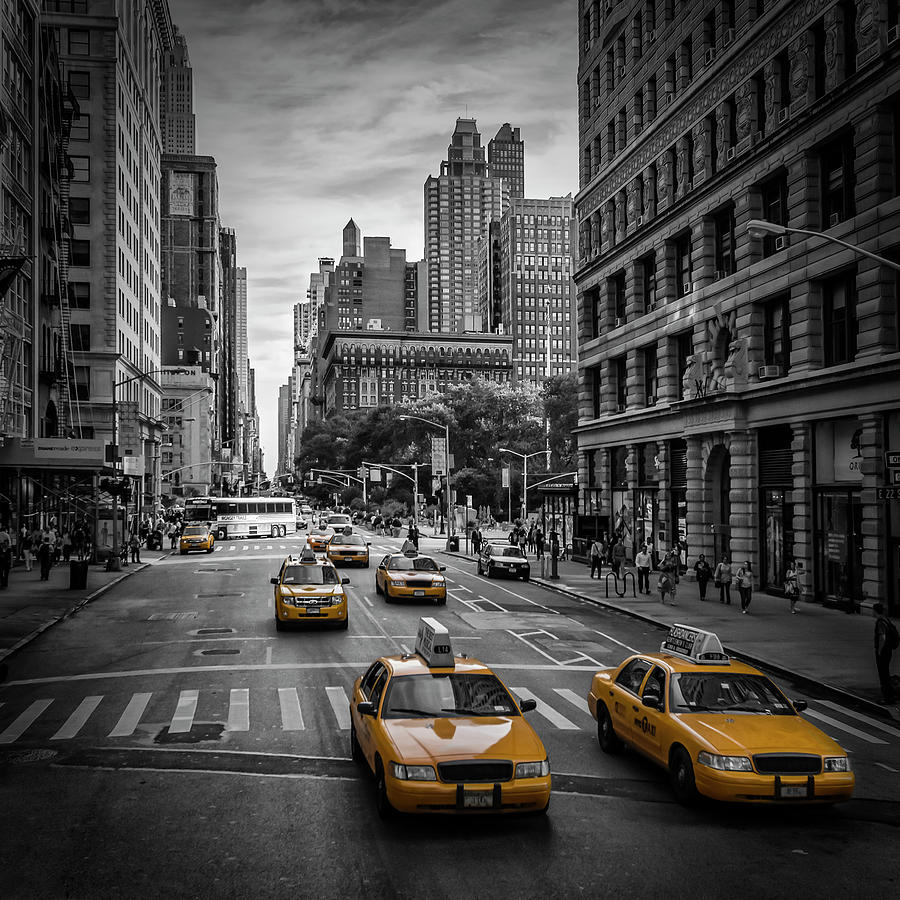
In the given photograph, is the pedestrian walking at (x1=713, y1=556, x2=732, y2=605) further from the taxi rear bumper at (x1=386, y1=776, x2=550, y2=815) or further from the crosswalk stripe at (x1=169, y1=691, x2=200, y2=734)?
the taxi rear bumper at (x1=386, y1=776, x2=550, y2=815)

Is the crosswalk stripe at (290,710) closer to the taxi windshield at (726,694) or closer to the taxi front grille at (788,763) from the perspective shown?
the taxi windshield at (726,694)

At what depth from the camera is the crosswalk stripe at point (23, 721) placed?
14.1 meters

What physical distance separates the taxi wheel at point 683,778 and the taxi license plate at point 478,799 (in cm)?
245

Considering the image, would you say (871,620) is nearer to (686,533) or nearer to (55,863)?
(686,533)

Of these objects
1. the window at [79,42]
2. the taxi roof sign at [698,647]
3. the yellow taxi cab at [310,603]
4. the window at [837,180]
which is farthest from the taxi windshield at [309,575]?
the window at [79,42]

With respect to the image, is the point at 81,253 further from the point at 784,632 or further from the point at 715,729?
the point at 715,729

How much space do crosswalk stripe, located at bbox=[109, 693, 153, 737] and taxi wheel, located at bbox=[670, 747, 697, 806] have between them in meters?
7.81

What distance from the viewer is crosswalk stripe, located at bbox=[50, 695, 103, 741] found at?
14141 mm

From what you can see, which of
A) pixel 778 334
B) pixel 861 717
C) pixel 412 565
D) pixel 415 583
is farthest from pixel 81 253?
pixel 861 717

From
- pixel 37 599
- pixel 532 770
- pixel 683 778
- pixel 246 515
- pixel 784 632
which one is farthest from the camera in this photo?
pixel 246 515

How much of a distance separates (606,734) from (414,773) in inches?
170

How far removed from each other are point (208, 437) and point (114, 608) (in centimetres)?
12985

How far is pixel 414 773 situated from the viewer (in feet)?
31.6

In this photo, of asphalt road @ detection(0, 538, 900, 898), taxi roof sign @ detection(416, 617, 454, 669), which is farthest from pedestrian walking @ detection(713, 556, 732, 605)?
taxi roof sign @ detection(416, 617, 454, 669)
